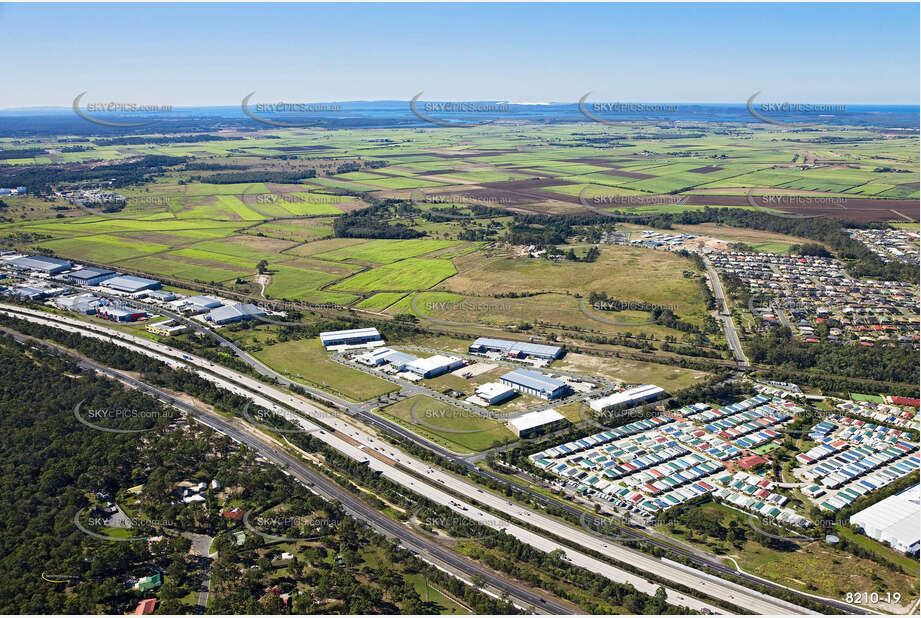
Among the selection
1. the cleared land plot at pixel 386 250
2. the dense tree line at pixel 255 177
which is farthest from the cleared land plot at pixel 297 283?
the dense tree line at pixel 255 177

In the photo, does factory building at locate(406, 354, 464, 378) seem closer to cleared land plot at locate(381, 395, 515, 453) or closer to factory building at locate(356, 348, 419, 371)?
factory building at locate(356, 348, 419, 371)

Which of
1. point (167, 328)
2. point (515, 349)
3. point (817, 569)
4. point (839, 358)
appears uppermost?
point (839, 358)

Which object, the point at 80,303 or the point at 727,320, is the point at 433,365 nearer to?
the point at 727,320

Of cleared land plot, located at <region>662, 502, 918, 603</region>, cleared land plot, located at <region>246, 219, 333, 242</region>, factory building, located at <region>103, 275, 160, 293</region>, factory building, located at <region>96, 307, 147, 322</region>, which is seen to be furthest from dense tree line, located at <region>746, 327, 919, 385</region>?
cleared land plot, located at <region>246, 219, 333, 242</region>

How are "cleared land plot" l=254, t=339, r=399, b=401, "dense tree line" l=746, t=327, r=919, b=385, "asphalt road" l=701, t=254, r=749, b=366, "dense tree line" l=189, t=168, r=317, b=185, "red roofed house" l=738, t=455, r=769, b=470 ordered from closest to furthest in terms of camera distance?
"red roofed house" l=738, t=455, r=769, b=470 → "cleared land plot" l=254, t=339, r=399, b=401 → "dense tree line" l=746, t=327, r=919, b=385 → "asphalt road" l=701, t=254, r=749, b=366 → "dense tree line" l=189, t=168, r=317, b=185

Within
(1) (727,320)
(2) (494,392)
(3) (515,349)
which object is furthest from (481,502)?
(1) (727,320)

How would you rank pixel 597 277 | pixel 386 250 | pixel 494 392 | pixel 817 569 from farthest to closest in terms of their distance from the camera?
pixel 386 250 < pixel 597 277 < pixel 494 392 < pixel 817 569
